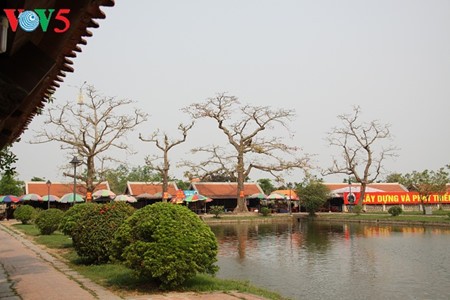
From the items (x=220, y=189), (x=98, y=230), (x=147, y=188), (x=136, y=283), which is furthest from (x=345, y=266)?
(x=147, y=188)

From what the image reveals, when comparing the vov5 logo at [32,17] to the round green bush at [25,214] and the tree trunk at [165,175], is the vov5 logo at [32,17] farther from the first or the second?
the tree trunk at [165,175]

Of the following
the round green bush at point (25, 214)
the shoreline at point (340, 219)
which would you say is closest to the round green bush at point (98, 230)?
the round green bush at point (25, 214)

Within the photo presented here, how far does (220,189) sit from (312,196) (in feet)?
37.3

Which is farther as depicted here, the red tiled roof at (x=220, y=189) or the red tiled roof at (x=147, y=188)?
the red tiled roof at (x=220, y=189)

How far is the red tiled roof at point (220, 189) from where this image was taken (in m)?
44.8

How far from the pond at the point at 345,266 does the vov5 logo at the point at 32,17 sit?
7.68 meters

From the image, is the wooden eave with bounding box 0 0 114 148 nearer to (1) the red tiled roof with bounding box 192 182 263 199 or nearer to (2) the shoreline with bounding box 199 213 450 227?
(2) the shoreline with bounding box 199 213 450 227

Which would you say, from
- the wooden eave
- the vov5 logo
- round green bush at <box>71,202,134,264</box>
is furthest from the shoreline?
the vov5 logo

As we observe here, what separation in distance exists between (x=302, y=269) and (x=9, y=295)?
25.3 feet

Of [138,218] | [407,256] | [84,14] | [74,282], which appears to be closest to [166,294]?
[138,218]

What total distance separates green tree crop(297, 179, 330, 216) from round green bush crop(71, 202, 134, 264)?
2973 cm

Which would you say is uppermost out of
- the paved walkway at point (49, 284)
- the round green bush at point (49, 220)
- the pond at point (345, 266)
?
the round green bush at point (49, 220)

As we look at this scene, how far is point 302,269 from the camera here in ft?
39.9

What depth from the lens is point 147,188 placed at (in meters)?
45.4
